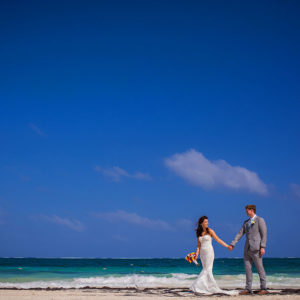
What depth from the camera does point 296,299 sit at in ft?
30.5

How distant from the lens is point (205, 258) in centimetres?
1054

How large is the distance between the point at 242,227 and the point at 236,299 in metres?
2.11

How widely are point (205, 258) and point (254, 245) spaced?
4.49ft

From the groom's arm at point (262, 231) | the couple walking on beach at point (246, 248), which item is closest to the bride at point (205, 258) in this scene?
the couple walking on beach at point (246, 248)

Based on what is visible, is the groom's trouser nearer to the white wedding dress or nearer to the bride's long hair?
the white wedding dress

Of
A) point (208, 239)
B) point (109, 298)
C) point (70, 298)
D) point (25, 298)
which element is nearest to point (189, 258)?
point (208, 239)

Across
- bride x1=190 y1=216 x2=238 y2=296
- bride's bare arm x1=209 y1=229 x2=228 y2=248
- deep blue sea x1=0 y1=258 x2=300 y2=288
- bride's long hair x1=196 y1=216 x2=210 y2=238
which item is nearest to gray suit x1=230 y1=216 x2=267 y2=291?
bride's bare arm x1=209 y1=229 x2=228 y2=248

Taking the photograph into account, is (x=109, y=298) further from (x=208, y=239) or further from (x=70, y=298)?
(x=208, y=239)

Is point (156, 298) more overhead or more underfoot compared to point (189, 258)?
more underfoot

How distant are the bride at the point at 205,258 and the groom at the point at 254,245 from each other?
0.57 metres

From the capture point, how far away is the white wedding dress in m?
10.2

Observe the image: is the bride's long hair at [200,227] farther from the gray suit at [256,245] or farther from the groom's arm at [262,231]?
the groom's arm at [262,231]

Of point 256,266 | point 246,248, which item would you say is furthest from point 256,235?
Answer: point 256,266

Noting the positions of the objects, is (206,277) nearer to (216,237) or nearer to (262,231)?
(216,237)
